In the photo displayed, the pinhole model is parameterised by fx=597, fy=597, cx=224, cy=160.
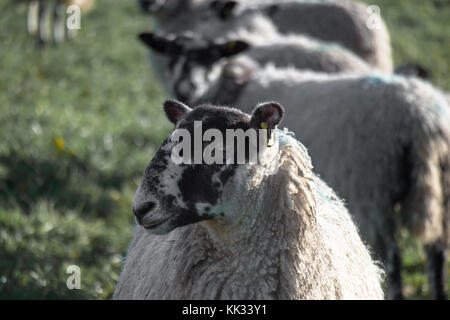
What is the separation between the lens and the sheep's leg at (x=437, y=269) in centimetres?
409

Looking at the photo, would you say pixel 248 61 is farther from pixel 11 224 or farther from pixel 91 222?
pixel 11 224

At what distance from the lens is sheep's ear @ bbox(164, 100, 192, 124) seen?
2445mm

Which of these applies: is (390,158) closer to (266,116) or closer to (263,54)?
(266,116)

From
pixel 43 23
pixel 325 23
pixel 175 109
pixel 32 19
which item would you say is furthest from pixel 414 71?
pixel 32 19

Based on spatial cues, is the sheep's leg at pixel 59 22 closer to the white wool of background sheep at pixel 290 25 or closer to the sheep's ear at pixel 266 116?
the white wool of background sheep at pixel 290 25

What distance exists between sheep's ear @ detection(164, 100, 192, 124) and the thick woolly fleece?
72.1 inches

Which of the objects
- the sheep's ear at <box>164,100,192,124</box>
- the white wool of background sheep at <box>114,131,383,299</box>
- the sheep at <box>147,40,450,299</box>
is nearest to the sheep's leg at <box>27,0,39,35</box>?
the sheep at <box>147,40,450,299</box>

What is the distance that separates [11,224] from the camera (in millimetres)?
4477

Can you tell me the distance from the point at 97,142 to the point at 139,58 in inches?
157

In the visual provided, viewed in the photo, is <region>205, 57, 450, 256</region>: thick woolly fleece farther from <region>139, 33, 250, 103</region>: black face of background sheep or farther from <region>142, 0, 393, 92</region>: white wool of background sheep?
<region>142, 0, 393, 92</region>: white wool of background sheep

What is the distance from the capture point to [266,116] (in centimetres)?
222

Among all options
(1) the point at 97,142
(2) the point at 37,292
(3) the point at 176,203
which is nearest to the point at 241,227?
(3) the point at 176,203

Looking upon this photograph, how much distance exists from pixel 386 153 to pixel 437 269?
924 mm

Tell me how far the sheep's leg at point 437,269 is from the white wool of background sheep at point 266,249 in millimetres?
1812
